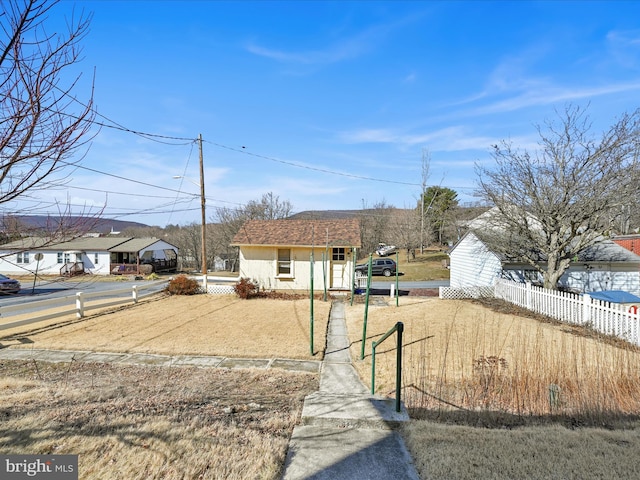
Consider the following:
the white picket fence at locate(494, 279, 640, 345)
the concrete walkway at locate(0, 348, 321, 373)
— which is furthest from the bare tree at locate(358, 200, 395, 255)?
the concrete walkway at locate(0, 348, 321, 373)

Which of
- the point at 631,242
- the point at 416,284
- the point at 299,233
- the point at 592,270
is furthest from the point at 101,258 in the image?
the point at 631,242

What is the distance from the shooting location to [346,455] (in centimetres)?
365

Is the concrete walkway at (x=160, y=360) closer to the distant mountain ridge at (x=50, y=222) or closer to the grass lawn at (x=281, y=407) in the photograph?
the grass lawn at (x=281, y=407)

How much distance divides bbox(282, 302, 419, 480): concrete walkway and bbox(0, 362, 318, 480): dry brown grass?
0.22 metres

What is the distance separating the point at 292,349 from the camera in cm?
887

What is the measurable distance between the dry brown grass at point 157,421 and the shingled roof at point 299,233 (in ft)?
39.4

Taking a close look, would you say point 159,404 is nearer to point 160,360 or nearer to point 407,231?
point 160,360

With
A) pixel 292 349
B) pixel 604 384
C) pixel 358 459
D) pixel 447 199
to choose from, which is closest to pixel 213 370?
pixel 292 349

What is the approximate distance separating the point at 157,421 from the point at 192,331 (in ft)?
22.7

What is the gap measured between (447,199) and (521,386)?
4131 centimetres

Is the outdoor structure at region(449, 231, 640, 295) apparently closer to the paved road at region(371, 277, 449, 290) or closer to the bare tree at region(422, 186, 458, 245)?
the paved road at region(371, 277, 449, 290)

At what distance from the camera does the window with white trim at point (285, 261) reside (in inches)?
754

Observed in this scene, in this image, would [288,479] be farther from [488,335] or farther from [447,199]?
[447,199]

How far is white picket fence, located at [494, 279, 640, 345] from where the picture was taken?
936cm
